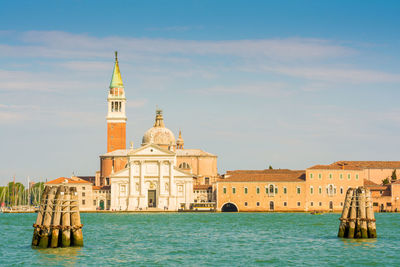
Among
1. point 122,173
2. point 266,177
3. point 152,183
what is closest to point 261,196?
point 266,177

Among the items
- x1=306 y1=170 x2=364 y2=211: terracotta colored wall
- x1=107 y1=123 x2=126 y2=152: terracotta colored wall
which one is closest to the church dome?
x1=107 y1=123 x2=126 y2=152: terracotta colored wall

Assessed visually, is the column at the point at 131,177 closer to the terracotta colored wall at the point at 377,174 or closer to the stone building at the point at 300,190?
the stone building at the point at 300,190

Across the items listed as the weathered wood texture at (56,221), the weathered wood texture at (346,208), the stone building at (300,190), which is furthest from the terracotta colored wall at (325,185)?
the weathered wood texture at (56,221)

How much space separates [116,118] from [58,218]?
242 ft

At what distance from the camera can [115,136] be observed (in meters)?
104

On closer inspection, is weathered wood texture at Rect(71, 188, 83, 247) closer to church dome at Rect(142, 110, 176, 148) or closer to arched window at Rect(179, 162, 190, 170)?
arched window at Rect(179, 162, 190, 170)

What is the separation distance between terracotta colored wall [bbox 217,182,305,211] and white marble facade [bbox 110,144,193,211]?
6.00 m

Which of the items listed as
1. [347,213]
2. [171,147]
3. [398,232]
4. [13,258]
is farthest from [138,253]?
[171,147]

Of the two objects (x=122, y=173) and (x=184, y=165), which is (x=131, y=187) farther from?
(x=184, y=165)

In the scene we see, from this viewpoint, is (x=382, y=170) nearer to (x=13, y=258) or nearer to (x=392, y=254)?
(x=392, y=254)

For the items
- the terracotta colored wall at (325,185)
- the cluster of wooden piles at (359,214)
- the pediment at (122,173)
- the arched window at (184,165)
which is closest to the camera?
the cluster of wooden piles at (359,214)

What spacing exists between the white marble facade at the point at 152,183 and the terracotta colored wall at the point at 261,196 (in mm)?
6001

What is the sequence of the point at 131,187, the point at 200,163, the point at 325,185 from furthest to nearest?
the point at 200,163
the point at 131,187
the point at 325,185

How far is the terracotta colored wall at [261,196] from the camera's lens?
3282 inches
